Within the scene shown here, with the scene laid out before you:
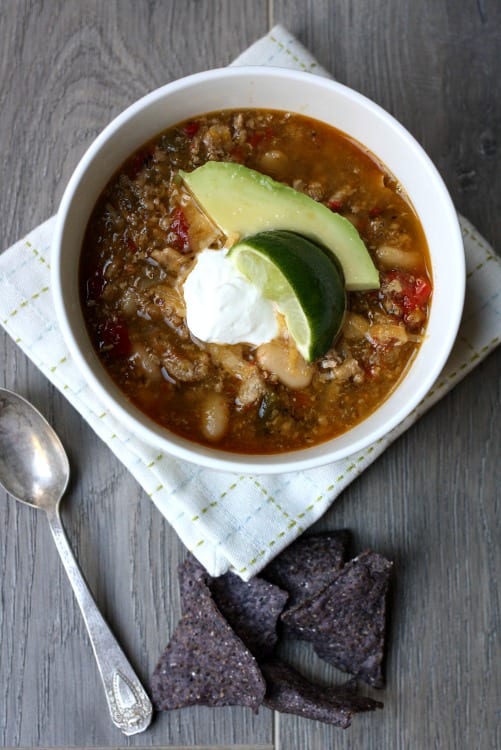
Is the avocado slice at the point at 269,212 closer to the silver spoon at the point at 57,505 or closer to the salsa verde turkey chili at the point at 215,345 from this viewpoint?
the salsa verde turkey chili at the point at 215,345

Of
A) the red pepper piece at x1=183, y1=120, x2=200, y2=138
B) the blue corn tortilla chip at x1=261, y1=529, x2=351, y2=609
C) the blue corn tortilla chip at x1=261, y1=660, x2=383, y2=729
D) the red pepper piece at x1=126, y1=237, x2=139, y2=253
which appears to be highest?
the red pepper piece at x1=183, y1=120, x2=200, y2=138

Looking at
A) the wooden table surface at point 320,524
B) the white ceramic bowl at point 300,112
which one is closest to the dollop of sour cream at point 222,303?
the white ceramic bowl at point 300,112

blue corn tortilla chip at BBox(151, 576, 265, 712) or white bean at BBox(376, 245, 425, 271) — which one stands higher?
white bean at BBox(376, 245, 425, 271)

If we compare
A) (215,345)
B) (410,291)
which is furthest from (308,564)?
(410,291)

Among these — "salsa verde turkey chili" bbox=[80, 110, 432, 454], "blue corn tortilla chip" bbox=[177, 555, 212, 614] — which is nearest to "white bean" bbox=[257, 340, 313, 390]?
"salsa verde turkey chili" bbox=[80, 110, 432, 454]

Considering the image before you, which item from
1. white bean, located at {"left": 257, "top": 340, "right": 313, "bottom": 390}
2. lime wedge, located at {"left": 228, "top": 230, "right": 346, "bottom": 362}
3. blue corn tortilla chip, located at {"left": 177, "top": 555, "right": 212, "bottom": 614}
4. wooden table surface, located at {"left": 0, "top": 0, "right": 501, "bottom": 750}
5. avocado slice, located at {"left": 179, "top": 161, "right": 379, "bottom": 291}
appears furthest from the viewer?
wooden table surface, located at {"left": 0, "top": 0, "right": 501, "bottom": 750}

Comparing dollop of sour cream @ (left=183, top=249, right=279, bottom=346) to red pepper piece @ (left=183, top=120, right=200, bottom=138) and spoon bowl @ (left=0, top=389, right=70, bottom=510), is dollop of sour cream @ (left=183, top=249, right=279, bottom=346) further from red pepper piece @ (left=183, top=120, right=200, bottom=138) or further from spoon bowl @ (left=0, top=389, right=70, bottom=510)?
spoon bowl @ (left=0, top=389, right=70, bottom=510)

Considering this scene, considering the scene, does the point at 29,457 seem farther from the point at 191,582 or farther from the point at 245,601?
the point at 245,601

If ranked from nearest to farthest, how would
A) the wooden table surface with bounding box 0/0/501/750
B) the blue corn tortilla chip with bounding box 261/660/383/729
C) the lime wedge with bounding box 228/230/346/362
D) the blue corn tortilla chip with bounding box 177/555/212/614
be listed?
the lime wedge with bounding box 228/230/346/362
the blue corn tortilla chip with bounding box 261/660/383/729
the blue corn tortilla chip with bounding box 177/555/212/614
the wooden table surface with bounding box 0/0/501/750
